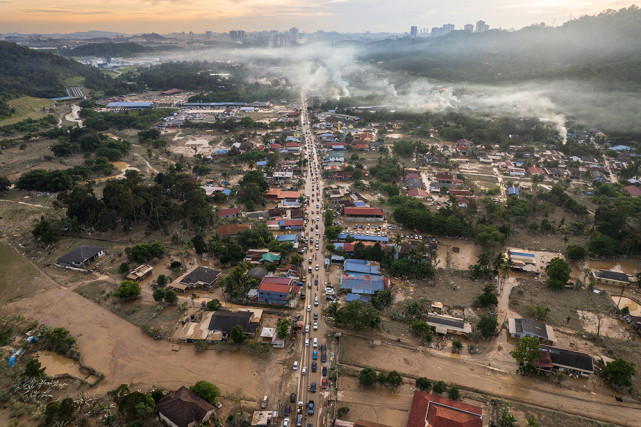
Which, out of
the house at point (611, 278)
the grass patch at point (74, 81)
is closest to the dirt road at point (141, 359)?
the house at point (611, 278)

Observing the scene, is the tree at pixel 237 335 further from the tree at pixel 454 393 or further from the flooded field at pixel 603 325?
the flooded field at pixel 603 325

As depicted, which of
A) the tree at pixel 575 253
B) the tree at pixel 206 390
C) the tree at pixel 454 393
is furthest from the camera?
the tree at pixel 575 253

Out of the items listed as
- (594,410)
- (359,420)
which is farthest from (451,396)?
(594,410)

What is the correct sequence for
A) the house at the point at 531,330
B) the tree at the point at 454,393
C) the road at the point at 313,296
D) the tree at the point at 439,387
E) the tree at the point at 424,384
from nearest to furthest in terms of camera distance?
the tree at the point at 454,393, the tree at the point at 439,387, the tree at the point at 424,384, the road at the point at 313,296, the house at the point at 531,330

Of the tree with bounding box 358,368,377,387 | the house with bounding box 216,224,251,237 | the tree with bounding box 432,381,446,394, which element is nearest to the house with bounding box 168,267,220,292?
the house with bounding box 216,224,251,237

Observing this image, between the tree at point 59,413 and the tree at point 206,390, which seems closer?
the tree at point 59,413

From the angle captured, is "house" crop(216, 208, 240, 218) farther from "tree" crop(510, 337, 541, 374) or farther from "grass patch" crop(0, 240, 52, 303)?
"tree" crop(510, 337, 541, 374)

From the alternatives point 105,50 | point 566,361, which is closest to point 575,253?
point 566,361

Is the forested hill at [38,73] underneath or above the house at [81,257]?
above
